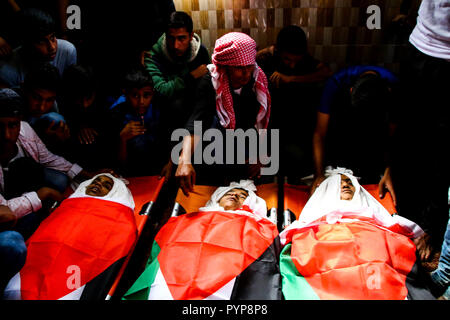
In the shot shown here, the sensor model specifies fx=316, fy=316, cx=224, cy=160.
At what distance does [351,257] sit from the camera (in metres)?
1.66

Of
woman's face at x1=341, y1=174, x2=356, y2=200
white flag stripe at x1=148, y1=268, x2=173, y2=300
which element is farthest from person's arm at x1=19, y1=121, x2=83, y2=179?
woman's face at x1=341, y1=174, x2=356, y2=200

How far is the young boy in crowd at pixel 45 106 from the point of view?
2209 mm

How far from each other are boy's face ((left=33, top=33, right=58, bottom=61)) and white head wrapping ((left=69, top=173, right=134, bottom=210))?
963 millimetres

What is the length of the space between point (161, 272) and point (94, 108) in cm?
158

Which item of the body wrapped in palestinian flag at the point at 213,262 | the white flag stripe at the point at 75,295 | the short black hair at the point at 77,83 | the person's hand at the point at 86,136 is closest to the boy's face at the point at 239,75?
the body wrapped in palestinian flag at the point at 213,262

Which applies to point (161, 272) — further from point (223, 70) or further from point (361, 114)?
point (361, 114)

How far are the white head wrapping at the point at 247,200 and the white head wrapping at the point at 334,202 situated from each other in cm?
30

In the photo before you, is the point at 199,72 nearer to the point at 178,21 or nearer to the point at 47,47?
the point at 178,21

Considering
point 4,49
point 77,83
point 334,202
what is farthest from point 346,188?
point 4,49

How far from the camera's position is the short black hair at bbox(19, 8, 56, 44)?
219cm

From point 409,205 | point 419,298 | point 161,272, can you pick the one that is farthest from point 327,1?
point 161,272

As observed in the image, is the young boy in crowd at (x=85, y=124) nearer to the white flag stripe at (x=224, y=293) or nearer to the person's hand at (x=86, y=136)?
the person's hand at (x=86, y=136)

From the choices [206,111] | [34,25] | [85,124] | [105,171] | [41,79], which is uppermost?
[34,25]

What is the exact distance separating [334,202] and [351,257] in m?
0.52
